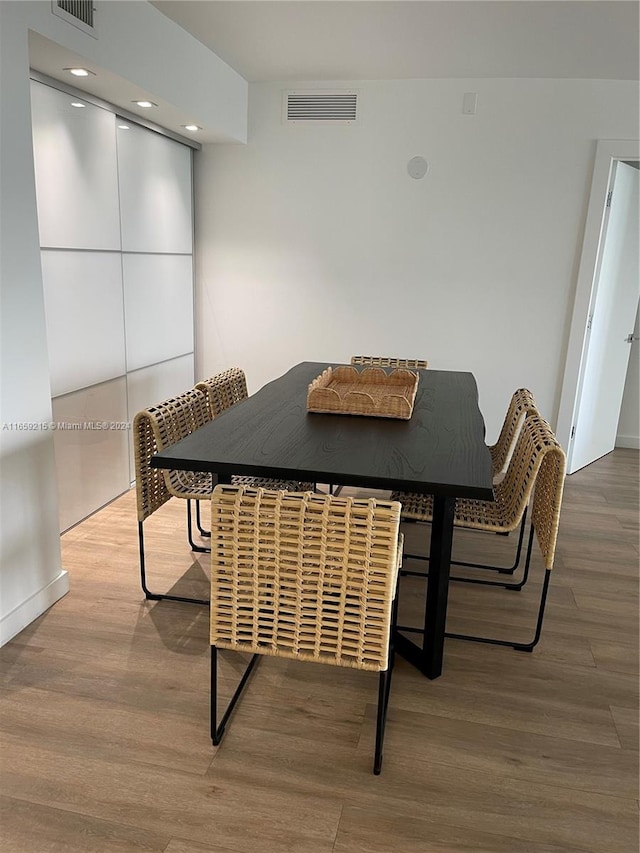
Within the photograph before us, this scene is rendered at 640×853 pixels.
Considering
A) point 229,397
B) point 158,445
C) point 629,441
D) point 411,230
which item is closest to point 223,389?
point 229,397

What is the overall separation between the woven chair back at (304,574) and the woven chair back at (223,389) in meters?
1.40

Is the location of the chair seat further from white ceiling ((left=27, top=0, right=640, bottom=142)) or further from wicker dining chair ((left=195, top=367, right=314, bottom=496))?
white ceiling ((left=27, top=0, right=640, bottom=142))

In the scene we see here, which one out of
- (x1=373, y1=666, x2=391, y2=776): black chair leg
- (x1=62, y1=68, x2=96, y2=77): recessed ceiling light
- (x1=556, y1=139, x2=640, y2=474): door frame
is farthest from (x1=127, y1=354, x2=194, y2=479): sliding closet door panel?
(x1=556, y1=139, x2=640, y2=474): door frame

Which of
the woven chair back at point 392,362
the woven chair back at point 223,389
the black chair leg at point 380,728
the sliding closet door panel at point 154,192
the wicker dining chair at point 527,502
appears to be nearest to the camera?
the black chair leg at point 380,728

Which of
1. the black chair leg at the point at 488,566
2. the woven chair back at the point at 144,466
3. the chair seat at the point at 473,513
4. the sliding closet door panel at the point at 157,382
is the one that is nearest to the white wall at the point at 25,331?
the woven chair back at the point at 144,466

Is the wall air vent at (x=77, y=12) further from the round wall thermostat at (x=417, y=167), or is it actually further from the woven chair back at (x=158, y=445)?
the round wall thermostat at (x=417, y=167)

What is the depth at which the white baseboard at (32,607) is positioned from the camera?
2.36m

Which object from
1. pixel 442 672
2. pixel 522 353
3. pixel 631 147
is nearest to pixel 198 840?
pixel 442 672

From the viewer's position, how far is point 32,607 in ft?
8.18

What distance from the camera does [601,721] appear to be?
207 cm

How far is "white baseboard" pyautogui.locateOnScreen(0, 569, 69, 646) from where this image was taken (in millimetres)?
2357

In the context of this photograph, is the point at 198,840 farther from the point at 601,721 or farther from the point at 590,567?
the point at 590,567

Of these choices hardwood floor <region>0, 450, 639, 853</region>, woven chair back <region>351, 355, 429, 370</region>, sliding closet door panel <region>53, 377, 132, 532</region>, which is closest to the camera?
hardwood floor <region>0, 450, 639, 853</region>

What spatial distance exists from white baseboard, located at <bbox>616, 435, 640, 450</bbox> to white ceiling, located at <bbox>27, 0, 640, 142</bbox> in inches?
104
